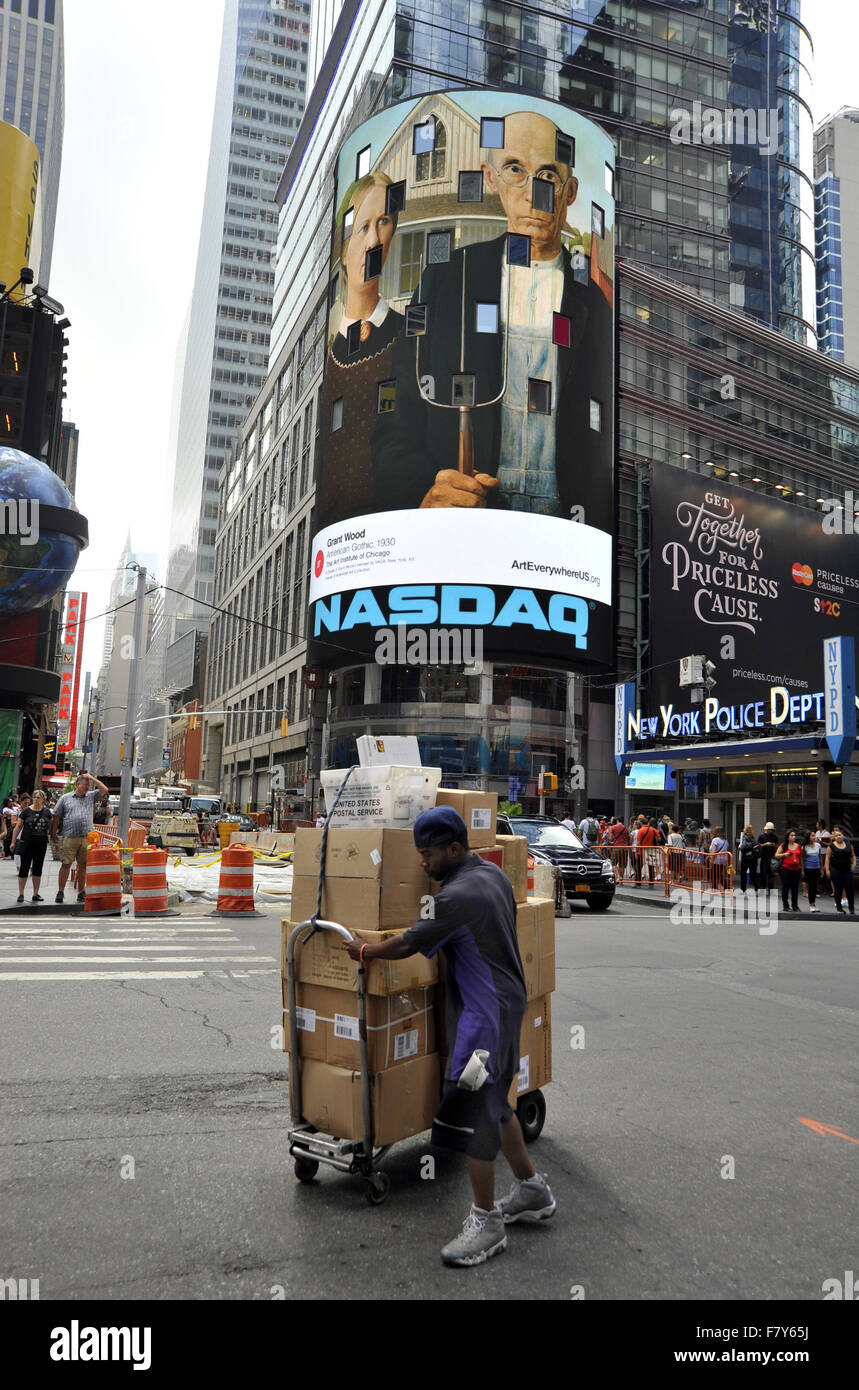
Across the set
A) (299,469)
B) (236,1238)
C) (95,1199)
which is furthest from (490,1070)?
(299,469)

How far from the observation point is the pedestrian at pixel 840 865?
768 inches

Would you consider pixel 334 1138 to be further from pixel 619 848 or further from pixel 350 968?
pixel 619 848

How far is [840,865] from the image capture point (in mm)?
19750

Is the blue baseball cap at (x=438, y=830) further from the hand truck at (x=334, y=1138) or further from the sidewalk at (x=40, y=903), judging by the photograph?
the sidewalk at (x=40, y=903)

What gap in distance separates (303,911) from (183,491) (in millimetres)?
146096

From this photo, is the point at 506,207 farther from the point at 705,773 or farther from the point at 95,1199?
the point at 95,1199

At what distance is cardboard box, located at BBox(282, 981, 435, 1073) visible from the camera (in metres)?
4.09

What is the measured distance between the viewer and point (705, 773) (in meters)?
33.3

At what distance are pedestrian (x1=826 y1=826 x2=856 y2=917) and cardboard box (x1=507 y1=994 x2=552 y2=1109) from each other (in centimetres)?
1622

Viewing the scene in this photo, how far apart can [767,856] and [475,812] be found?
20.2 meters

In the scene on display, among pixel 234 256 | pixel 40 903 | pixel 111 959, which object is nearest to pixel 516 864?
pixel 111 959

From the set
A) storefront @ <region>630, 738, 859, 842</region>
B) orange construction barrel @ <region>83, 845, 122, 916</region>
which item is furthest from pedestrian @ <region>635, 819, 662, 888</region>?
orange construction barrel @ <region>83, 845, 122, 916</region>

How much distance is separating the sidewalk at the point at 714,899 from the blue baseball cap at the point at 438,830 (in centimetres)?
1674

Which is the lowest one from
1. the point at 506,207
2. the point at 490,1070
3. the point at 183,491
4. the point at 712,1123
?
the point at 712,1123
